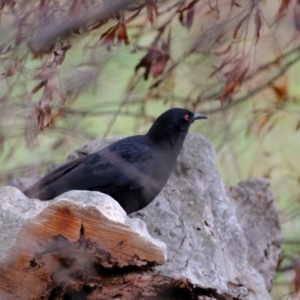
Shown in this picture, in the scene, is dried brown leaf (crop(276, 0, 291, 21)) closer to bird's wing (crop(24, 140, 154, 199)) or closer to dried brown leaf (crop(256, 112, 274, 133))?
dried brown leaf (crop(256, 112, 274, 133))

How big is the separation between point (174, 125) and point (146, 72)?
64 cm

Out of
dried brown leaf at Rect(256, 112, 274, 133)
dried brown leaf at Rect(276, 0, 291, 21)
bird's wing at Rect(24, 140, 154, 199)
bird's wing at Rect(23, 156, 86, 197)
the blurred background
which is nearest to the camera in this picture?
the blurred background

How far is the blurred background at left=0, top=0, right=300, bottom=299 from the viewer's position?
357 cm

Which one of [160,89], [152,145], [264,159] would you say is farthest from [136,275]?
[264,159]

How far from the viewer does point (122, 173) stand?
223 inches

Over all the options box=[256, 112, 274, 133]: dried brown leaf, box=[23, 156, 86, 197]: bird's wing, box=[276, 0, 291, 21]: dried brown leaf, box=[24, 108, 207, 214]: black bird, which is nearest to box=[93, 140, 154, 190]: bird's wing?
box=[24, 108, 207, 214]: black bird

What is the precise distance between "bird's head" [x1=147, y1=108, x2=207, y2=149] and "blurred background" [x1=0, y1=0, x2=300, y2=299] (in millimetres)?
162

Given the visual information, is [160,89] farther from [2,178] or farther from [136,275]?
[136,275]

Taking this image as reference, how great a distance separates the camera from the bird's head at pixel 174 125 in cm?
594

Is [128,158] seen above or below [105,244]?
below

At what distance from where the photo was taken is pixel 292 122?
6.39 meters

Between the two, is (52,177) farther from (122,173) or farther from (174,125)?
(174,125)

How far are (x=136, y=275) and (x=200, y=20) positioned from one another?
1862 millimetres

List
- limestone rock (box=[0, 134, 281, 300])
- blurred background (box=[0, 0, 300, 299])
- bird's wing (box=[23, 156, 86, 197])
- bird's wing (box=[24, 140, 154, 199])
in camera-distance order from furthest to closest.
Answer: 1. bird's wing (box=[24, 140, 154, 199])
2. bird's wing (box=[23, 156, 86, 197])
3. limestone rock (box=[0, 134, 281, 300])
4. blurred background (box=[0, 0, 300, 299])
